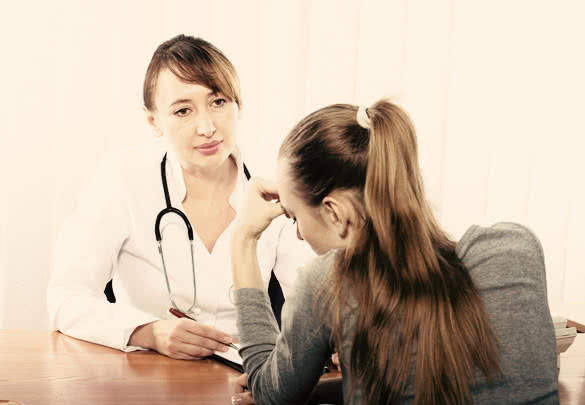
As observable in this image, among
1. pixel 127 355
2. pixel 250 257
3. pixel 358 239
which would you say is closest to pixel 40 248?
pixel 127 355

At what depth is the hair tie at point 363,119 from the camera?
45.9 inches

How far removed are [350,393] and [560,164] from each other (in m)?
A: 2.69

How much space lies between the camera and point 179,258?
6.35ft

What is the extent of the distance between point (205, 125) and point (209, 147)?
0.21 ft

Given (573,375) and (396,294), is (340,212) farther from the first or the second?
(573,375)

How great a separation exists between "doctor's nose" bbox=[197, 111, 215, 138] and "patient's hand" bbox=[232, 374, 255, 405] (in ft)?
2.32

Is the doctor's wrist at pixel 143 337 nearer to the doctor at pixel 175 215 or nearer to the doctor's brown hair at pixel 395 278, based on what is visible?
the doctor at pixel 175 215

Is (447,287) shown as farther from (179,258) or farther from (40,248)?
(40,248)

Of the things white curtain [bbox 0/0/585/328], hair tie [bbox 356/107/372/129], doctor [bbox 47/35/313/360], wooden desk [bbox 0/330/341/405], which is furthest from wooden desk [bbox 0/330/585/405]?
white curtain [bbox 0/0/585/328]

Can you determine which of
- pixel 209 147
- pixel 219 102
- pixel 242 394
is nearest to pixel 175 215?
pixel 209 147

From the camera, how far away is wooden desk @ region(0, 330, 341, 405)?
1298mm

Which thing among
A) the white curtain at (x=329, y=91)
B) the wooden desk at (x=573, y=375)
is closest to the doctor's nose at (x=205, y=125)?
the wooden desk at (x=573, y=375)

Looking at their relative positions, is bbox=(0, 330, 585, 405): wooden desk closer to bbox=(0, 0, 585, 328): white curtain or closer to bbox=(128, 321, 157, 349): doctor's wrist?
bbox=(128, 321, 157, 349): doctor's wrist

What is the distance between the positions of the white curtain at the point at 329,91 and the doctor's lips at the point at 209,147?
1119 mm
